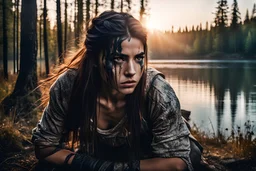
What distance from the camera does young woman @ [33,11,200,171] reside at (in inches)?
90.2

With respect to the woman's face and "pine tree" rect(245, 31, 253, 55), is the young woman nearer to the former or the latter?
the woman's face

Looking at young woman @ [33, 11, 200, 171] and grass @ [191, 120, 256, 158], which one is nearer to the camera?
Answer: young woman @ [33, 11, 200, 171]

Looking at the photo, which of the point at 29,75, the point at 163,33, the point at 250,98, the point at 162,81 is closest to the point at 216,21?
the point at 250,98

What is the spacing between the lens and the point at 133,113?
2.39 metres

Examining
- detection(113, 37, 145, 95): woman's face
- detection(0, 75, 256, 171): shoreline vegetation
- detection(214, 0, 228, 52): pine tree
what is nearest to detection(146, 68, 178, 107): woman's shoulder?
detection(113, 37, 145, 95): woman's face

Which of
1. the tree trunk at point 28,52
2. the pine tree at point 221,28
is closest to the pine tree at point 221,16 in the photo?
the pine tree at point 221,28

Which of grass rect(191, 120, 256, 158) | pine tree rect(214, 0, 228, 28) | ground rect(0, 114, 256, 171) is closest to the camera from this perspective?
ground rect(0, 114, 256, 171)

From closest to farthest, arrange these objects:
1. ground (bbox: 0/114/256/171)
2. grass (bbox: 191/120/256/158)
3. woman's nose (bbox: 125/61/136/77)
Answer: woman's nose (bbox: 125/61/136/77), ground (bbox: 0/114/256/171), grass (bbox: 191/120/256/158)

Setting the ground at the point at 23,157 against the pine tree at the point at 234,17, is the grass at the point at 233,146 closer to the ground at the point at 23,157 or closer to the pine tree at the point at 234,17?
the ground at the point at 23,157

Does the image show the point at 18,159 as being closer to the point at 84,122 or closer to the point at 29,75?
the point at 84,122

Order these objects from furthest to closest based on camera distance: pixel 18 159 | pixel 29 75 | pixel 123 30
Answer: pixel 29 75
pixel 18 159
pixel 123 30

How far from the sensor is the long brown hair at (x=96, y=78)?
226 cm

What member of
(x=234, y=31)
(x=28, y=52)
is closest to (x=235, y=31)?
(x=234, y=31)

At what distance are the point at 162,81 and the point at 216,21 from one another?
7628 centimetres
